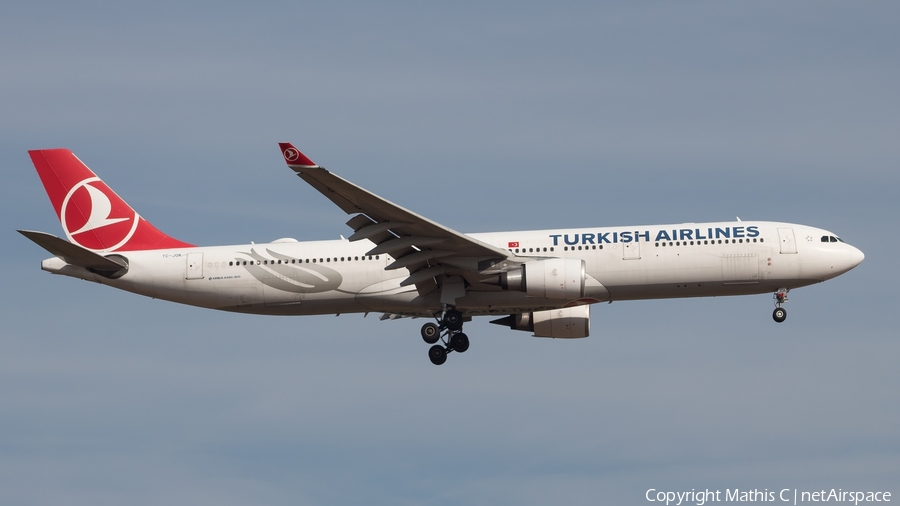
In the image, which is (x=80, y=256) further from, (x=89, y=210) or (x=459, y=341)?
(x=459, y=341)

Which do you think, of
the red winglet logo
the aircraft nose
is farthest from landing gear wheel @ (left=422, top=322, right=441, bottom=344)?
the aircraft nose

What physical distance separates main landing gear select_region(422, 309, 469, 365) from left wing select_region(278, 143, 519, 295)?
46.8 inches

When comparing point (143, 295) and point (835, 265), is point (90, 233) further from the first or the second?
point (835, 265)

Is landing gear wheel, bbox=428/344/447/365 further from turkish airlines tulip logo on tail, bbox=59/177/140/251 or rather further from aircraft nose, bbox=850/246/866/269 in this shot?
aircraft nose, bbox=850/246/866/269

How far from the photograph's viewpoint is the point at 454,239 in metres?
37.5

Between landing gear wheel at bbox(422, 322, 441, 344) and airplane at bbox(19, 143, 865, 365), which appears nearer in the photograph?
airplane at bbox(19, 143, 865, 365)

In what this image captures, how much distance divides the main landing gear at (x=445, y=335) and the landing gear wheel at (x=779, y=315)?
10569 millimetres

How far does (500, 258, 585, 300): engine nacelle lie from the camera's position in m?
37.6

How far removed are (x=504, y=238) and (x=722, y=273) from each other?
24.1ft

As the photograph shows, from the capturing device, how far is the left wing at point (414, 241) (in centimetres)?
3516

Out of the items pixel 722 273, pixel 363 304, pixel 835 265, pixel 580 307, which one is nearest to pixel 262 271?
pixel 363 304

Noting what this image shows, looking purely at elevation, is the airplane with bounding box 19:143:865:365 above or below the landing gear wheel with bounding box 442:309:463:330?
above

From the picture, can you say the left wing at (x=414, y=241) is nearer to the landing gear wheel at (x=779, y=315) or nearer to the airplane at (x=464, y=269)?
the airplane at (x=464, y=269)

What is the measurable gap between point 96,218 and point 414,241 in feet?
42.4
